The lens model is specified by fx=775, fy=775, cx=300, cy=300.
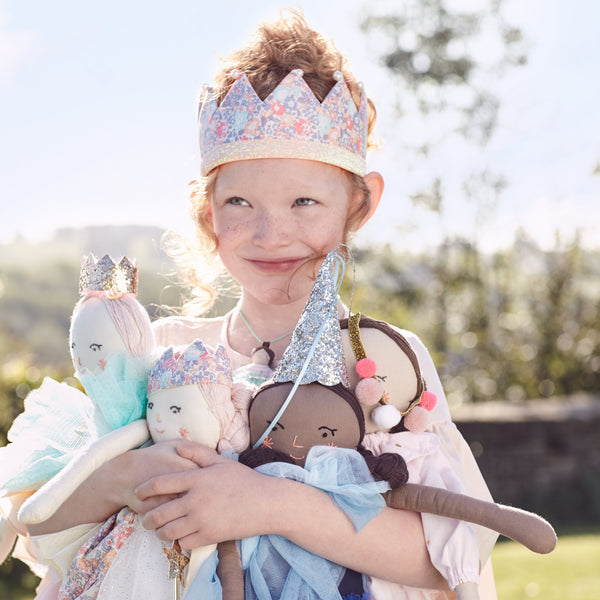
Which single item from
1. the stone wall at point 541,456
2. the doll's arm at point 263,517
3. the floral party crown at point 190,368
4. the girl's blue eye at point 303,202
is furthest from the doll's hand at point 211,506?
the stone wall at point 541,456

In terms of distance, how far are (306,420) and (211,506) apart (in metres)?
0.30

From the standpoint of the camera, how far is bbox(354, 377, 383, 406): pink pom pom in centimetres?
189

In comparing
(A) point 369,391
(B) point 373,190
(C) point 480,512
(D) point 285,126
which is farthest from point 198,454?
(B) point 373,190

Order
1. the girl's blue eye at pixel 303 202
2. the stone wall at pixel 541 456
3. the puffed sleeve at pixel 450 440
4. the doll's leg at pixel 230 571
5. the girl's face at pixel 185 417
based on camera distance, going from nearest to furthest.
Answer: the doll's leg at pixel 230 571
the girl's face at pixel 185 417
the puffed sleeve at pixel 450 440
the girl's blue eye at pixel 303 202
the stone wall at pixel 541 456

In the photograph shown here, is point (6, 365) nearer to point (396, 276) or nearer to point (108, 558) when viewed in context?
point (108, 558)

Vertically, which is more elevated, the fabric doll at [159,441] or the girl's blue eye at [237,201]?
the girl's blue eye at [237,201]

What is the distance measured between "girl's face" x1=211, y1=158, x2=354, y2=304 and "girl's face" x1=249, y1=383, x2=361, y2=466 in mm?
545

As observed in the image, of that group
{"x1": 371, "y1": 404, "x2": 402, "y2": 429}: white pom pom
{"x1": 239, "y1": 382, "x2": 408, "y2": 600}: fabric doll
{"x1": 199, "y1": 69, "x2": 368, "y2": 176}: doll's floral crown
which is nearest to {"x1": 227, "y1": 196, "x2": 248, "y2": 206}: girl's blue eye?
{"x1": 199, "y1": 69, "x2": 368, "y2": 176}: doll's floral crown

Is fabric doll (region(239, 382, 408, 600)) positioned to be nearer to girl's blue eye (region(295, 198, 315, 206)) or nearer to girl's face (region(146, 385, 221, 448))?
girl's face (region(146, 385, 221, 448))

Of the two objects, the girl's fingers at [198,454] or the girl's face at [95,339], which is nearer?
the girl's fingers at [198,454]

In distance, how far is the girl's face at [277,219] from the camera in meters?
2.25

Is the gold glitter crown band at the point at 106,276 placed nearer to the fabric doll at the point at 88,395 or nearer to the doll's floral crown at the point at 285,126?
the fabric doll at the point at 88,395

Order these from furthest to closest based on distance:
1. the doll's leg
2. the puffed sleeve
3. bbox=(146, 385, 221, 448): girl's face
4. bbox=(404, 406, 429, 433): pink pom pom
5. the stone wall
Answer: the stone wall < the puffed sleeve < bbox=(404, 406, 429, 433): pink pom pom < bbox=(146, 385, 221, 448): girl's face < the doll's leg

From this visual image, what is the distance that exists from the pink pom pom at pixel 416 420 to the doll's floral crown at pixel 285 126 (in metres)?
0.79
